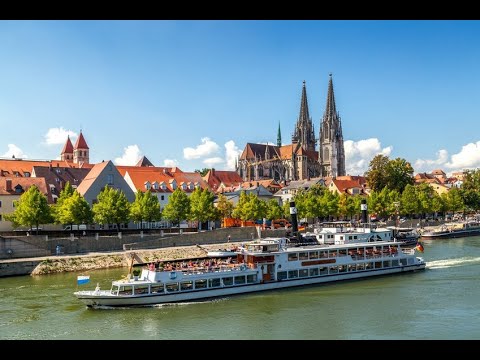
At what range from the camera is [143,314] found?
2797 cm

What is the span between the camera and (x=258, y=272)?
1353 inches

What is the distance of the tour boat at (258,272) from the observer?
30.0 meters

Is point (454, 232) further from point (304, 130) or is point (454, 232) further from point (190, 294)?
point (304, 130)

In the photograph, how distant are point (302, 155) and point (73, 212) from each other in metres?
101

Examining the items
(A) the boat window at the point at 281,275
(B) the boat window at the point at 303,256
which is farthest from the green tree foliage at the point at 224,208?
(A) the boat window at the point at 281,275

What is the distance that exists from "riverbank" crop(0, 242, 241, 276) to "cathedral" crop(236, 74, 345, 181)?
9428 cm

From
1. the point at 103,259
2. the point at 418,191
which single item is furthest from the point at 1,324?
the point at 418,191

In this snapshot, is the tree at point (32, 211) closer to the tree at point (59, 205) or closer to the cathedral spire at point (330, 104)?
the tree at point (59, 205)

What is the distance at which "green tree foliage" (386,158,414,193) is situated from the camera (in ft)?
336

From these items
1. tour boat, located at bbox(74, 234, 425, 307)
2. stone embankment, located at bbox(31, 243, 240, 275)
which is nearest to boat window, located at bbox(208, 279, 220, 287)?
tour boat, located at bbox(74, 234, 425, 307)

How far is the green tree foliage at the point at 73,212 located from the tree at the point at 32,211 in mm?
1900

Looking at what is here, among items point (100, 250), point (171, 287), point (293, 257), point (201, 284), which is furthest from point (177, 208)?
point (171, 287)
